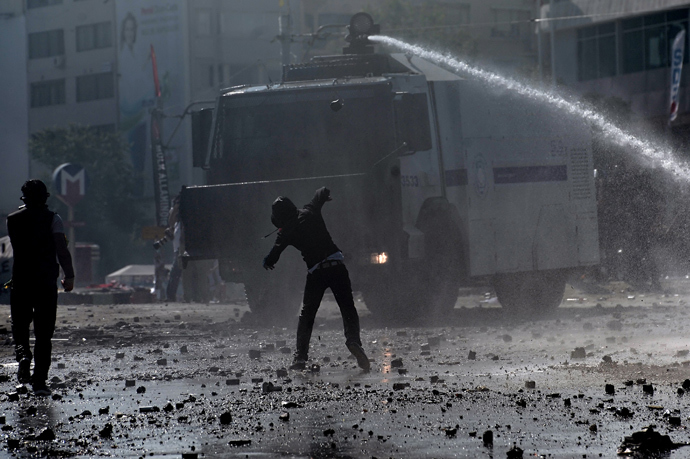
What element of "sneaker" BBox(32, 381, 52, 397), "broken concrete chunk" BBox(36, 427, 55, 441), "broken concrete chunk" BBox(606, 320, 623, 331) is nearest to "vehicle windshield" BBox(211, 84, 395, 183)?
"broken concrete chunk" BBox(606, 320, 623, 331)

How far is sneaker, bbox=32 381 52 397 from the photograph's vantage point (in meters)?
8.60

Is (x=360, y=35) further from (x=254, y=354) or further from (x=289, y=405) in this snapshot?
(x=289, y=405)

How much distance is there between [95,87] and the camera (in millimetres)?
65062

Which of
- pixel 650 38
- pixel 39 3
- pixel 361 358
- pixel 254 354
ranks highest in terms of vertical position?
pixel 39 3

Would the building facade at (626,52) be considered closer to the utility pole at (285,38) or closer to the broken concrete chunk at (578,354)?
the utility pole at (285,38)

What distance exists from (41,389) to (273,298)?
21.2 ft

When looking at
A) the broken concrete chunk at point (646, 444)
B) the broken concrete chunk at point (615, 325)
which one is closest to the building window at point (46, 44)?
the broken concrete chunk at point (615, 325)

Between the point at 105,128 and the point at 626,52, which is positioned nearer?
the point at 626,52

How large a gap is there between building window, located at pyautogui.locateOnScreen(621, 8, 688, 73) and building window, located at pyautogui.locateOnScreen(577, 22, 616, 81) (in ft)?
2.43

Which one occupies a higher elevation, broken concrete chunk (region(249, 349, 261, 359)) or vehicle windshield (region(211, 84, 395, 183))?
vehicle windshield (region(211, 84, 395, 183))

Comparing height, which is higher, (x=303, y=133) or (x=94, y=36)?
(x=94, y=36)

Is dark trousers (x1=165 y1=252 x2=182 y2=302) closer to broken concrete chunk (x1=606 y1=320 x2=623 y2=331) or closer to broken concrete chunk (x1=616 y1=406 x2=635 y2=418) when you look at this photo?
broken concrete chunk (x1=606 y1=320 x2=623 y2=331)

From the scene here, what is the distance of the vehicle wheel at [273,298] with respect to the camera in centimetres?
1473

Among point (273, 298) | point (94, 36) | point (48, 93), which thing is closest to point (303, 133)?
point (273, 298)
